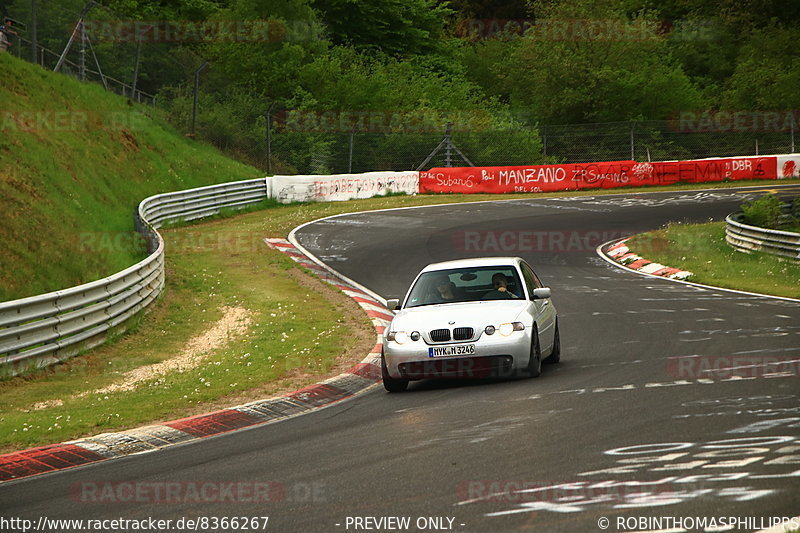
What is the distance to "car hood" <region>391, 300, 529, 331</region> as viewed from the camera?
10.9m

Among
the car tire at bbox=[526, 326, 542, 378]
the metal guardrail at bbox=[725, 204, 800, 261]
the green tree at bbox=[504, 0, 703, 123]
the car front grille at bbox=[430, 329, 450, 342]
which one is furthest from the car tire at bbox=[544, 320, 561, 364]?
the green tree at bbox=[504, 0, 703, 123]

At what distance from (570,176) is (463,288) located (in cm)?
3047

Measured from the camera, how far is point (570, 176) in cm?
4172

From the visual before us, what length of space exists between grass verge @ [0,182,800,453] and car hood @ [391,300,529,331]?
1.80 metres

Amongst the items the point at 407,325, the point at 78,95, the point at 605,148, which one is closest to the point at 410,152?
the point at 605,148

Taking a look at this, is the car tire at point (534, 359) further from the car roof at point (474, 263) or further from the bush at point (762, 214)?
the bush at point (762, 214)

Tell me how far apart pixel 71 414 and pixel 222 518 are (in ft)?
17.3

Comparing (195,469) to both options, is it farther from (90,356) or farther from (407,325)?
(90,356)

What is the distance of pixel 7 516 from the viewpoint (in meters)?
6.58

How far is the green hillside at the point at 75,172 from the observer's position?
19219mm

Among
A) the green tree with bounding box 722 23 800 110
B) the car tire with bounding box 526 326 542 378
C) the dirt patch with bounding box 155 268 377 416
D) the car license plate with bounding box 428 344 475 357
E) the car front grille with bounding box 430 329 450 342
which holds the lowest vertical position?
the dirt patch with bounding box 155 268 377 416

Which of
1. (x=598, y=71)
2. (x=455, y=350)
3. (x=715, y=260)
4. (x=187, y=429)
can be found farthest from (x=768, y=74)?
(x=187, y=429)

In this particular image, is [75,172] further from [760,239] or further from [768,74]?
[768,74]

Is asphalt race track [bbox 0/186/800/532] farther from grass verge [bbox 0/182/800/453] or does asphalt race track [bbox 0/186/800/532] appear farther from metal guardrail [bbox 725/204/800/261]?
metal guardrail [bbox 725/204/800/261]
